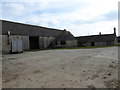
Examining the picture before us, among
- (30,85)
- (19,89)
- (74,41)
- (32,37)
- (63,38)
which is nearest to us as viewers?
(19,89)

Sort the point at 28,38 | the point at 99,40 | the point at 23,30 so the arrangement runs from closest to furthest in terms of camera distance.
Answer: the point at 23,30
the point at 28,38
the point at 99,40

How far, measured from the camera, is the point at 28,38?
2552 cm

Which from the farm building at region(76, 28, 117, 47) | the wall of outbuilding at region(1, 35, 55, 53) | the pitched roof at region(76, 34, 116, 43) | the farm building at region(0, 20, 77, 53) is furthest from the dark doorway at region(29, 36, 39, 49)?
the pitched roof at region(76, 34, 116, 43)

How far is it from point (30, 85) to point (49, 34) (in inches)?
1138

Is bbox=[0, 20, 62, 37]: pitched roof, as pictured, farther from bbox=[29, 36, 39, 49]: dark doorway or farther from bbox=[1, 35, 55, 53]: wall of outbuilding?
bbox=[29, 36, 39, 49]: dark doorway

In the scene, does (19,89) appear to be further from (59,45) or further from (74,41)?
(74,41)

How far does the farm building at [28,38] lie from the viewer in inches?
801

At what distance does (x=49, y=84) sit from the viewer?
402 cm

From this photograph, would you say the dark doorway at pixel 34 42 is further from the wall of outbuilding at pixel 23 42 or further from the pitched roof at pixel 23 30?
the pitched roof at pixel 23 30

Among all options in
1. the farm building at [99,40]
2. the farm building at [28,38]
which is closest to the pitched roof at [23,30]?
the farm building at [28,38]

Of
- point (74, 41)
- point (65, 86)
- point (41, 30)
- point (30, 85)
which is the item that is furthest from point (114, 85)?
point (74, 41)

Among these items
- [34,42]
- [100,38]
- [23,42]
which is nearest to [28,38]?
[23,42]

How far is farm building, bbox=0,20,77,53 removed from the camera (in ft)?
66.7

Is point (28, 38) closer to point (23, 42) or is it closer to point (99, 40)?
point (23, 42)
